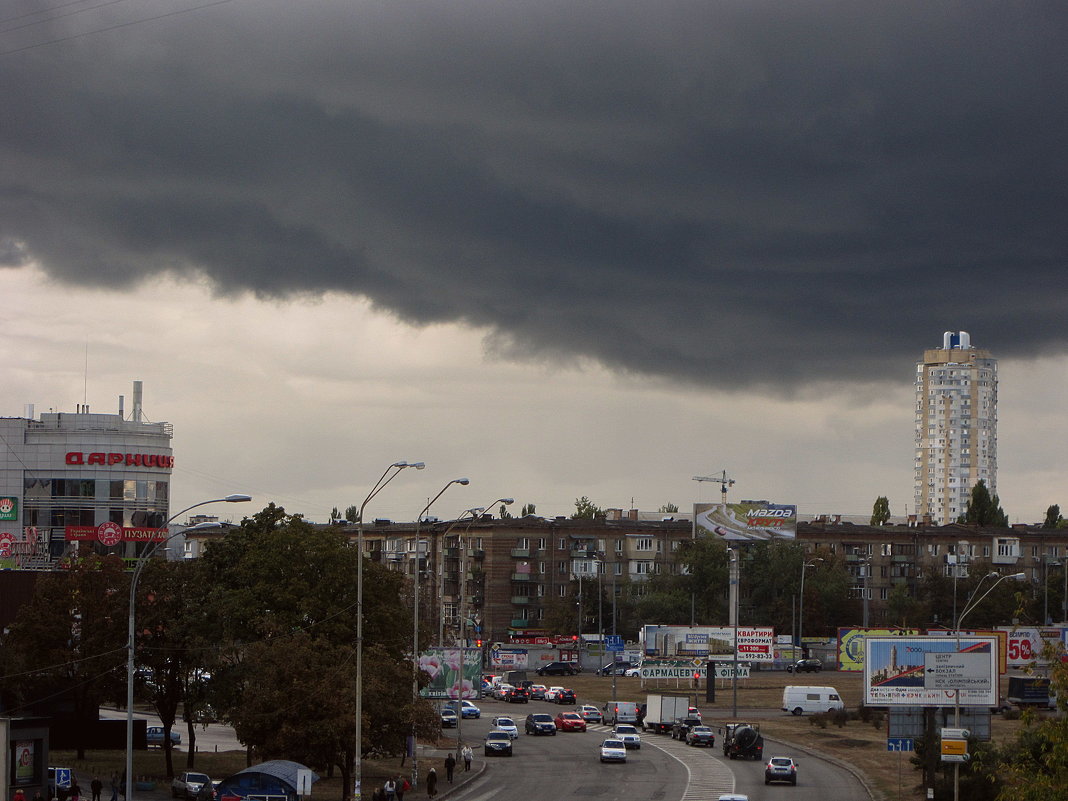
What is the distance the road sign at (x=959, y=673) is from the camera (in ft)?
190

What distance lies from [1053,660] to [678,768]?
138ft

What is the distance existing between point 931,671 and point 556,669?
287 ft

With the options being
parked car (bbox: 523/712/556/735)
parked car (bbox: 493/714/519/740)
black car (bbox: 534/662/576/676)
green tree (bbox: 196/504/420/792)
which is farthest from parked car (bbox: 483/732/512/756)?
black car (bbox: 534/662/576/676)

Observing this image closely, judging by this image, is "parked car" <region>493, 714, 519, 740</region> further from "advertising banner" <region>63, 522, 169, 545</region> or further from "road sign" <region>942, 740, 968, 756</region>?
"advertising banner" <region>63, 522, 169, 545</region>

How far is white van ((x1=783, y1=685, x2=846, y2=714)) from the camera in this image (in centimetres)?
10350

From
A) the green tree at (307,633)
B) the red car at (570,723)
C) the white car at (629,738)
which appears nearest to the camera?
the green tree at (307,633)

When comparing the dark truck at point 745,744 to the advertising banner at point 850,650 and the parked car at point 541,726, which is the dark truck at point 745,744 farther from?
the advertising banner at point 850,650

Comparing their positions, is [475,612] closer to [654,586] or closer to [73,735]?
[654,586]

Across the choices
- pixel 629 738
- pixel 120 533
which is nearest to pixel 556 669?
pixel 120 533

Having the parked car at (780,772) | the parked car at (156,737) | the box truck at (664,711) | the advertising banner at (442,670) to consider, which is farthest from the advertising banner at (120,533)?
the parked car at (780,772)

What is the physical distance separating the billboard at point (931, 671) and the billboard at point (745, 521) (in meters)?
105

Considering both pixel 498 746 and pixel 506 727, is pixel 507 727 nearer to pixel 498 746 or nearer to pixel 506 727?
pixel 506 727

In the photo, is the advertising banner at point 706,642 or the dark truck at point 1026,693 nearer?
the dark truck at point 1026,693

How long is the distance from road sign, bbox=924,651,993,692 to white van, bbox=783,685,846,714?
46.5 m
